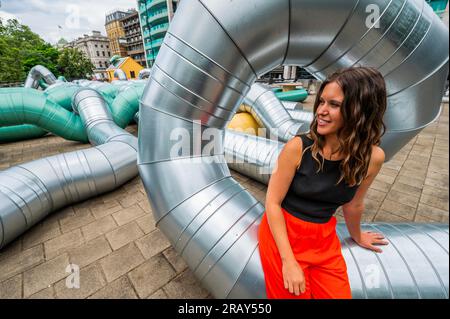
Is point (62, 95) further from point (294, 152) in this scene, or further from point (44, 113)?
point (294, 152)

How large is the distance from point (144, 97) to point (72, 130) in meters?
4.87

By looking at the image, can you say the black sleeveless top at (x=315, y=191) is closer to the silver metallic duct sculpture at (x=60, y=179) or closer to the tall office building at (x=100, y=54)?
the silver metallic duct sculpture at (x=60, y=179)

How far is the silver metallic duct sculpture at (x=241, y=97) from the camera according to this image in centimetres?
124

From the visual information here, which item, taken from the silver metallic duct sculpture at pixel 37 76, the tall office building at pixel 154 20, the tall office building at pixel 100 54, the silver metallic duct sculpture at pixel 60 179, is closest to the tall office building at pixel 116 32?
the tall office building at pixel 154 20

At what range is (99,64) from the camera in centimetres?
3019

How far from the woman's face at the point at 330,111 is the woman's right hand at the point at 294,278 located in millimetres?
736

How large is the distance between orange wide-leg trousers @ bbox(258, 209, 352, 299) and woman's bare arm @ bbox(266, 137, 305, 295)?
2.3 inches

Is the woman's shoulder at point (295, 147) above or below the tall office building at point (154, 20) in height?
below

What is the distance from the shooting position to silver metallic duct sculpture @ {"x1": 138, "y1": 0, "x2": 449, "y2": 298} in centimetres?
124

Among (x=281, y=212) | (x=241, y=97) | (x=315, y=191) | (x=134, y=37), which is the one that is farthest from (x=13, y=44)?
(x=134, y=37)
